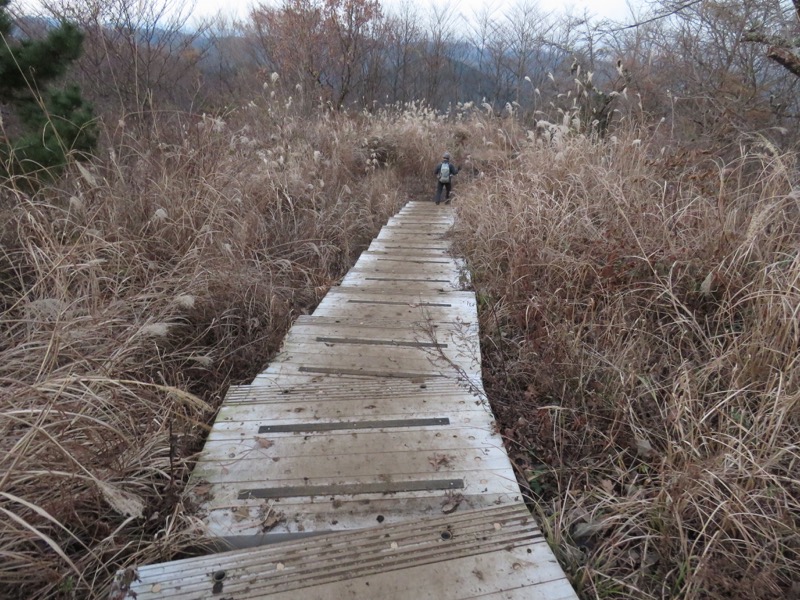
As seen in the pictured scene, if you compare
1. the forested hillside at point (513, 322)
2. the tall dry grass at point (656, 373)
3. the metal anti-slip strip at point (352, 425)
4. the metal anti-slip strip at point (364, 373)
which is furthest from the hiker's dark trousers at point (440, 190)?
the metal anti-slip strip at point (352, 425)

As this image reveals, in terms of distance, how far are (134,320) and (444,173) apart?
5662 mm

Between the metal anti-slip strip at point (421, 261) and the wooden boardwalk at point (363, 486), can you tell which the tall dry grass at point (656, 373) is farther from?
the metal anti-slip strip at point (421, 261)

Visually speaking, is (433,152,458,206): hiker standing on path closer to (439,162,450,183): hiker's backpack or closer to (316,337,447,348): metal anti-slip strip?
(439,162,450,183): hiker's backpack

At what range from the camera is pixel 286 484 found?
1480 mm

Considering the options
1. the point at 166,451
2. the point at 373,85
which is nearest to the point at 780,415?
the point at 166,451

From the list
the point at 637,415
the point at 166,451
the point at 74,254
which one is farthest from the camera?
the point at 74,254

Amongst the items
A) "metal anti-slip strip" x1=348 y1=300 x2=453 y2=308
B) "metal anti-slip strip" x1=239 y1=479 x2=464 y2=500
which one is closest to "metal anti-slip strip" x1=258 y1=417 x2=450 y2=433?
"metal anti-slip strip" x1=239 y1=479 x2=464 y2=500

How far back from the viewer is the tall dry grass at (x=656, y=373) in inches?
49.9

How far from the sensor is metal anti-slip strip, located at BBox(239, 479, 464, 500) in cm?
144

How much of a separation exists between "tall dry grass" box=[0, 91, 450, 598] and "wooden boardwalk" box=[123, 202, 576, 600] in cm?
16

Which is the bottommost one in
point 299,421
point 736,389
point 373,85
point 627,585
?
point 299,421

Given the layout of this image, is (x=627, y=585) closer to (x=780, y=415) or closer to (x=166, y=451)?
(x=780, y=415)

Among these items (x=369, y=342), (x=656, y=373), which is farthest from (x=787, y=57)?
(x=369, y=342)

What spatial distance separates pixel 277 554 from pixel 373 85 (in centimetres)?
1381
